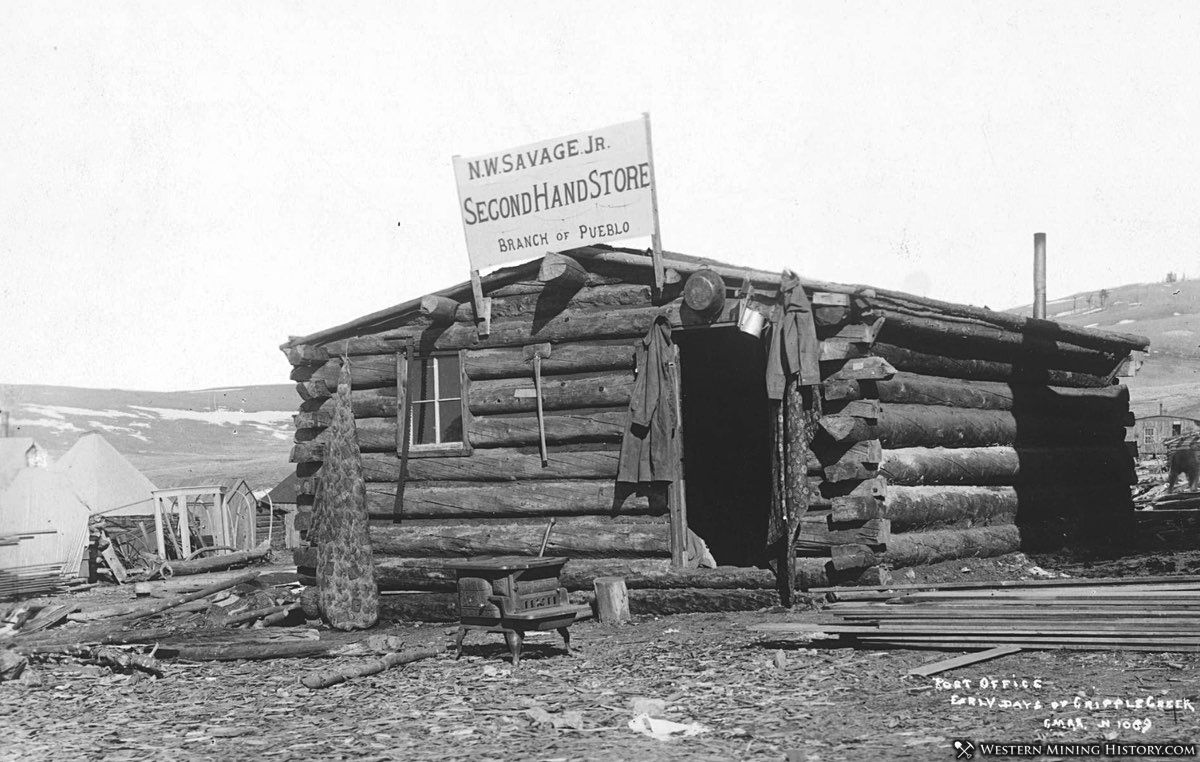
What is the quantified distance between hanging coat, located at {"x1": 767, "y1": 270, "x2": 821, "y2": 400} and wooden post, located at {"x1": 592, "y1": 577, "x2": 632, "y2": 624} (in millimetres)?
2618

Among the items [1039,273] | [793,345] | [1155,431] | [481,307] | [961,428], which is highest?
[1039,273]

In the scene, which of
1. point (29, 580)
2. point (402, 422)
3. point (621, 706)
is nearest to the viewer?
point (621, 706)

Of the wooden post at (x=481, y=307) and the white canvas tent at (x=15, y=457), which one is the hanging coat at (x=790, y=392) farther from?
the white canvas tent at (x=15, y=457)

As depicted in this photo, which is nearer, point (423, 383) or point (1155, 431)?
point (423, 383)

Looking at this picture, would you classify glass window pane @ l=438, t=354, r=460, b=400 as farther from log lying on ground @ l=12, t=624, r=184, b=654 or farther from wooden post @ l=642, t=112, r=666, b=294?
log lying on ground @ l=12, t=624, r=184, b=654

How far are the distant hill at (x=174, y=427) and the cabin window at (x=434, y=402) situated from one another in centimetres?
4449

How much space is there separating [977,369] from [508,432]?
20.6ft

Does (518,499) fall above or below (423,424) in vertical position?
below

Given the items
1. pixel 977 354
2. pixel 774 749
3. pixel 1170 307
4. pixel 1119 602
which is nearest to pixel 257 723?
pixel 774 749

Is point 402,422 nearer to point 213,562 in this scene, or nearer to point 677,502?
point 677,502

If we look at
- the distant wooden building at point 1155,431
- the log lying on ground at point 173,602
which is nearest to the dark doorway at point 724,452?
the log lying on ground at point 173,602

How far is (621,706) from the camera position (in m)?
8.26

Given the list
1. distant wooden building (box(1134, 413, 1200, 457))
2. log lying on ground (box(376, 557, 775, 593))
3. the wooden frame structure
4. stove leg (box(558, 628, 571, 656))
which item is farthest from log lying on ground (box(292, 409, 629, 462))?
distant wooden building (box(1134, 413, 1200, 457))

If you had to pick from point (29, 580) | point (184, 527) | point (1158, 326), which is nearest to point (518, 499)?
point (29, 580)
